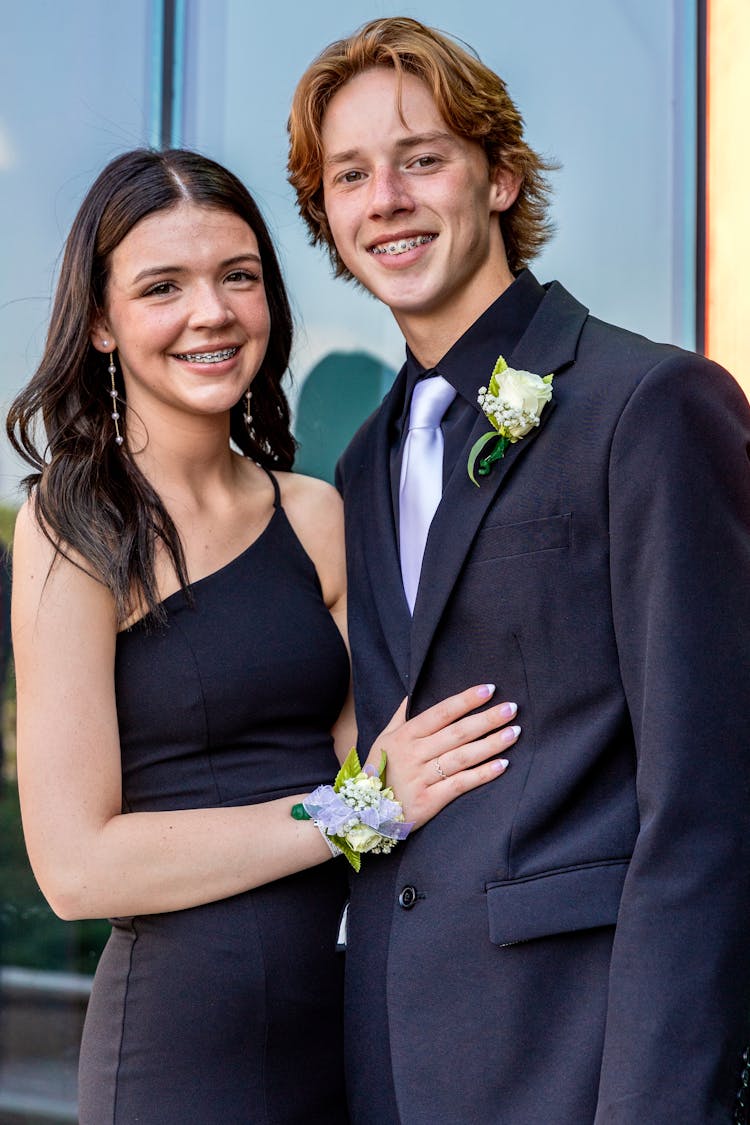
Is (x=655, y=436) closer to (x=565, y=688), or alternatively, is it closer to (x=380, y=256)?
(x=565, y=688)

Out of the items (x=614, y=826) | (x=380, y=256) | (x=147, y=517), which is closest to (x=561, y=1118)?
(x=614, y=826)

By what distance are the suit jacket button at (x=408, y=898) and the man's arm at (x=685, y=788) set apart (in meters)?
0.32

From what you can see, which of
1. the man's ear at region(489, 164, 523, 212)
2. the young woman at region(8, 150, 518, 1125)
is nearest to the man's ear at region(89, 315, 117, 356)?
the young woman at region(8, 150, 518, 1125)

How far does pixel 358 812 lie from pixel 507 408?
0.61 metres

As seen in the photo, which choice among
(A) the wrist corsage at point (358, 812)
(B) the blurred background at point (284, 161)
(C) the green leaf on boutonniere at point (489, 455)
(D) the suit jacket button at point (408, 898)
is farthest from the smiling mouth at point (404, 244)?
(B) the blurred background at point (284, 161)

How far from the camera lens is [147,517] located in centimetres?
219

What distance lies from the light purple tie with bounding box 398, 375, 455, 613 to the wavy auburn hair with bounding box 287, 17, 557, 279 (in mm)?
367

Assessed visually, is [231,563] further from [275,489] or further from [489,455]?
[489,455]

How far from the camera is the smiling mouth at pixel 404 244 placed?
2088 millimetres

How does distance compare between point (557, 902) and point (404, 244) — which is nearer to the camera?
point (557, 902)

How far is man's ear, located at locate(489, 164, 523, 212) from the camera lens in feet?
7.33

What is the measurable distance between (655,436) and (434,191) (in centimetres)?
67

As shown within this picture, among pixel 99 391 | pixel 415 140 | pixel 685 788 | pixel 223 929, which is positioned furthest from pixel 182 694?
pixel 415 140

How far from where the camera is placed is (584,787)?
5.66 feet
